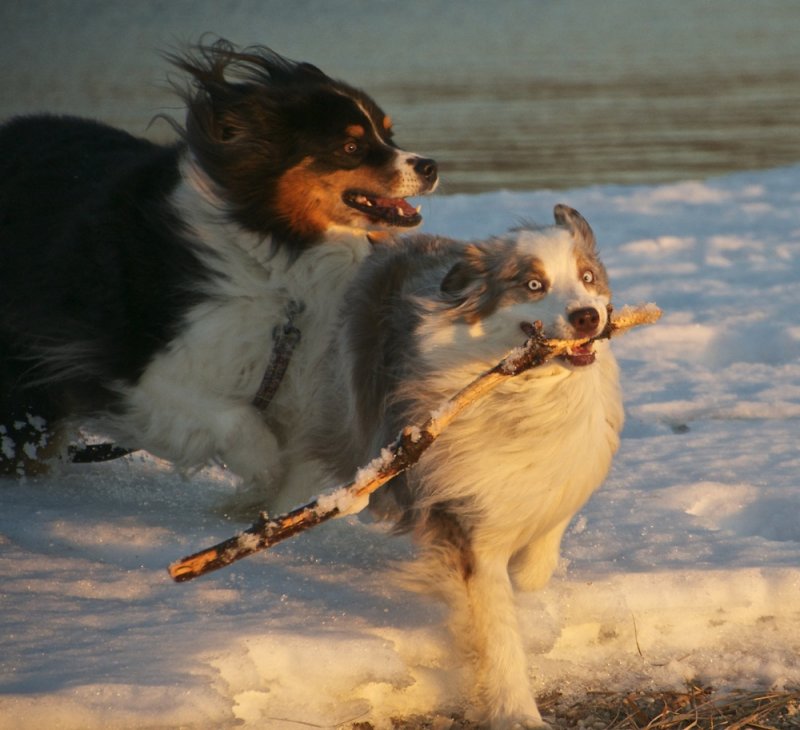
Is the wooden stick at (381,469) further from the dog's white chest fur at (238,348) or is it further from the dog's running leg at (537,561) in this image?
the dog's white chest fur at (238,348)

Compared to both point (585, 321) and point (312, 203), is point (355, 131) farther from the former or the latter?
point (585, 321)

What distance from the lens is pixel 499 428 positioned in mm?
3883

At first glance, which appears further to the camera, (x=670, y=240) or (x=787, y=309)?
(x=670, y=240)

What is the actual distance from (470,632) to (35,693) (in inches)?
45.8

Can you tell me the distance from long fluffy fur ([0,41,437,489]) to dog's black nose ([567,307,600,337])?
1315mm

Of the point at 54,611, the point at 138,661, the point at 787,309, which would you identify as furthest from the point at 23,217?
the point at 787,309

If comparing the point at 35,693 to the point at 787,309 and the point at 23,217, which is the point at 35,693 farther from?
the point at 787,309

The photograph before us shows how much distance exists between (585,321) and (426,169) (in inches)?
54.4

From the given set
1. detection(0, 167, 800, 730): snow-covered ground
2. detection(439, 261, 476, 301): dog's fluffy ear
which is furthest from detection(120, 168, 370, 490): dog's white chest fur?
detection(439, 261, 476, 301): dog's fluffy ear

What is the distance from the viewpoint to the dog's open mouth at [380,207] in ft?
15.9

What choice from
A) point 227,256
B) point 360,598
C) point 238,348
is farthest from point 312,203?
point 360,598

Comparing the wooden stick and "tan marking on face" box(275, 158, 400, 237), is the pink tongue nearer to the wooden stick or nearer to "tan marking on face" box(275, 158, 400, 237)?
"tan marking on face" box(275, 158, 400, 237)

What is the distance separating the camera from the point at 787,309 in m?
7.19

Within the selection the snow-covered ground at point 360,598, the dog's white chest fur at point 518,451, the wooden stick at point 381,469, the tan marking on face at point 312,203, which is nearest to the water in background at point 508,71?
the tan marking on face at point 312,203
